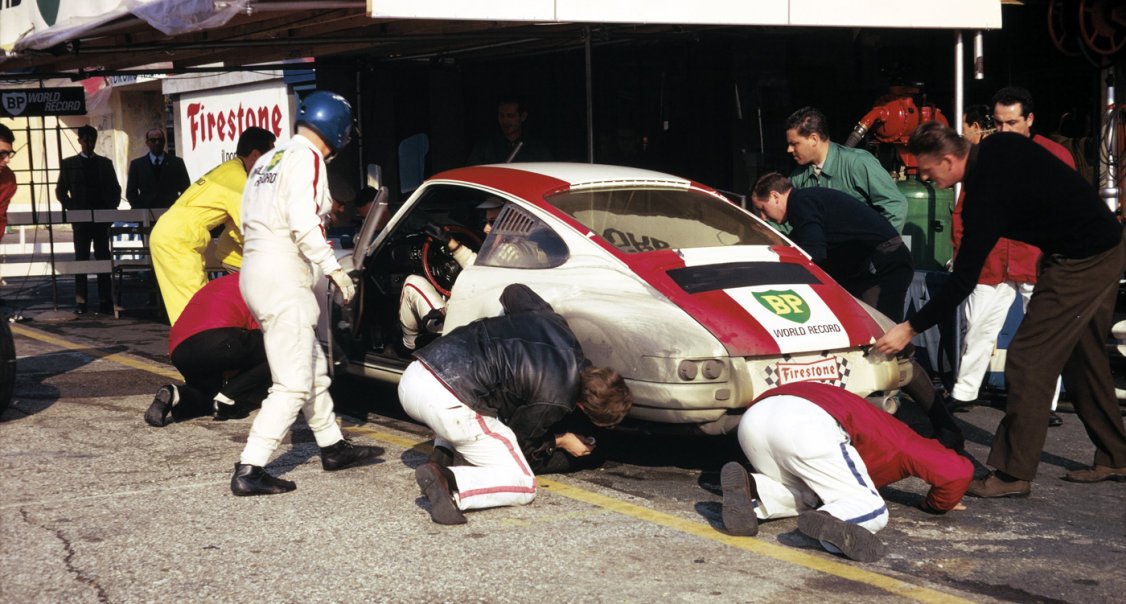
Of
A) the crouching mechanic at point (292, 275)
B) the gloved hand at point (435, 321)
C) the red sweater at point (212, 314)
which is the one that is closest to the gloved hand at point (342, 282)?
the crouching mechanic at point (292, 275)

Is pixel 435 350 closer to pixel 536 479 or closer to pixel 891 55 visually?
pixel 536 479

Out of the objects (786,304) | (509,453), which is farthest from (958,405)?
(509,453)

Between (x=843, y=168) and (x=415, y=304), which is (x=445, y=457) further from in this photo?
(x=843, y=168)

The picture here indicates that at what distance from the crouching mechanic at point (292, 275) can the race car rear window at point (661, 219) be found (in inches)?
53.7

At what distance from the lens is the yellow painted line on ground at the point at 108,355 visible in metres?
9.62

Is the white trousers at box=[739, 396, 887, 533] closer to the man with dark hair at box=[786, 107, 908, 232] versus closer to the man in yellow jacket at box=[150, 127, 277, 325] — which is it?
the man with dark hair at box=[786, 107, 908, 232]

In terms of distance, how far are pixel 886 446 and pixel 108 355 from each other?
727cm

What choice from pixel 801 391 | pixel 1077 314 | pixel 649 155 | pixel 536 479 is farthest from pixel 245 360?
pixel 649 155

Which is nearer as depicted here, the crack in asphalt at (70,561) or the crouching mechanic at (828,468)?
Result: the crack in asphalt at (70,561)

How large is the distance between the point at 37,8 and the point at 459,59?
460 cm

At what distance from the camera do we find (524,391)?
5.43 m

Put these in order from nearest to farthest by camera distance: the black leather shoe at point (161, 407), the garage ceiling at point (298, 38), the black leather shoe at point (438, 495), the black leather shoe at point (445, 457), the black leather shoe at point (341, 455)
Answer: the black leather shoe at point (438, 495), the black leather shoe at point (445, 457), the black leather shoe at point (341, 455), the black leather shoe at point (161, 407), the garage ceiling at point (298, 38)

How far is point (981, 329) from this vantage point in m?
7.74

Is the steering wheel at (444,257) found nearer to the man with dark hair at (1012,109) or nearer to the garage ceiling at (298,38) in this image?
the garage ceiling at (298,38)
